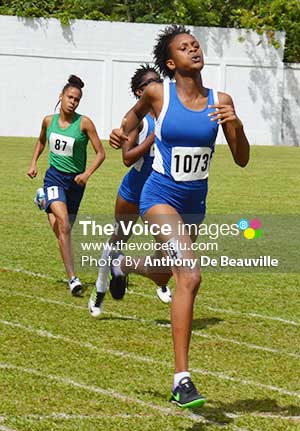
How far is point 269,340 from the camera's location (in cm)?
897

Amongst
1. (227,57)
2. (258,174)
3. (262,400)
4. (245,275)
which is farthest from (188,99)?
(227,57)

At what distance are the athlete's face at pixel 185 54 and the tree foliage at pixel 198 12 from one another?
117 feet

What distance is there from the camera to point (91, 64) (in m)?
41.8

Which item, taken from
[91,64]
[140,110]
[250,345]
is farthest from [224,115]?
[91,64]

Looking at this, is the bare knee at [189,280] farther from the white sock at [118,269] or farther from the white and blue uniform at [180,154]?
the white sock at [118,269]

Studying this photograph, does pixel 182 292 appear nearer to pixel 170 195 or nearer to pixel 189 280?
pixel 189 280

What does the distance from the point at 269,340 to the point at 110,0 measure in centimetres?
3658

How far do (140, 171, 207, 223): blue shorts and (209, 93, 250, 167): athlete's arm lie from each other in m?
0.31

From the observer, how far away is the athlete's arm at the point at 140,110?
7293 mm

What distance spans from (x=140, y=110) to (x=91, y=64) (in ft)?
113

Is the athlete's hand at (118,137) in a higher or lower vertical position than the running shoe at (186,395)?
higher

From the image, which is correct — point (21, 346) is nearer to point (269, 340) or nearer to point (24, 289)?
point (269, 340)

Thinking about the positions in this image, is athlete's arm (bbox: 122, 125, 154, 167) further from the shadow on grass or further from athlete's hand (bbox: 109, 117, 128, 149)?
the shadow on grass

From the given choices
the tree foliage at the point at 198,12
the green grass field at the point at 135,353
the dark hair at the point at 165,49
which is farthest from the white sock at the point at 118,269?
the tree foliage at the point at 198,12
